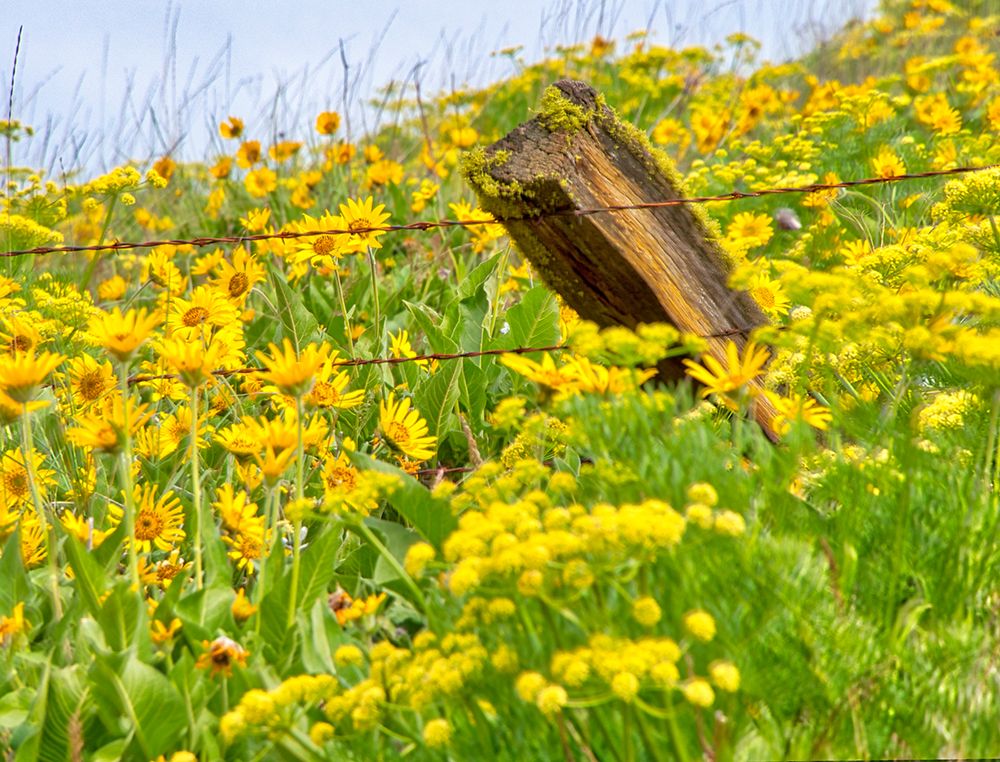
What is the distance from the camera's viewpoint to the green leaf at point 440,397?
303cm

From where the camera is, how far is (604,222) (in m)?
2.52

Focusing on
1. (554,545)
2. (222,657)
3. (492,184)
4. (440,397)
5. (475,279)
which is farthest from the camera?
(475,279)

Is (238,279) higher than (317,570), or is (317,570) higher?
(238,279)

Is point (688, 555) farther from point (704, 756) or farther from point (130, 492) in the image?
point (130, 492)

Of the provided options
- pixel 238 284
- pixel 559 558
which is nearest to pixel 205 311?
pixel 238 284

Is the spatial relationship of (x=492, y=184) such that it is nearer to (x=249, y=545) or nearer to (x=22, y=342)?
(x=249, y=545)

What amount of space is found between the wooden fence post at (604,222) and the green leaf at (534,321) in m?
0.50

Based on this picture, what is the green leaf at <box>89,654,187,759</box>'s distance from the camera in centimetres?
167

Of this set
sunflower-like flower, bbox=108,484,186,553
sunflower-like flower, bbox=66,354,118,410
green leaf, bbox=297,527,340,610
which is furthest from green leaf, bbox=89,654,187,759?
sunflower-like flower, bbox=66,354,118,410

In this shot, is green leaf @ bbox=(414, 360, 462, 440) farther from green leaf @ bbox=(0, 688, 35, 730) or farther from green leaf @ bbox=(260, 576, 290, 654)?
green leaf @ bbox=(0, 688, 35, 730)

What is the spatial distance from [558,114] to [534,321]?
800mm

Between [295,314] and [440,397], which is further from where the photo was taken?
[295,314]

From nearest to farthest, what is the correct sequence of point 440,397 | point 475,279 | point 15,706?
point 15,706, point 440,397, point 475,279

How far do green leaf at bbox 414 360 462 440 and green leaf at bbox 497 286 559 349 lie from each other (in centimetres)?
29
